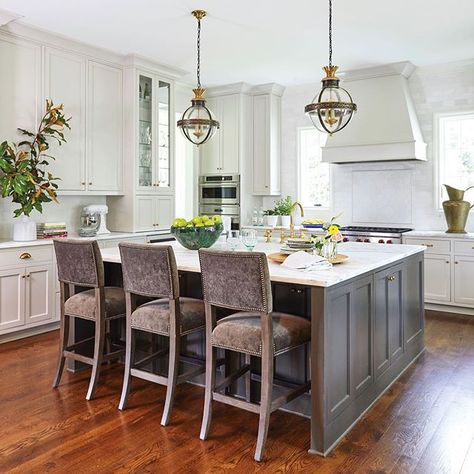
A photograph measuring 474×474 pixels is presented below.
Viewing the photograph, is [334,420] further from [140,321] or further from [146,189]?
[146,189]

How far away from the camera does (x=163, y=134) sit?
606cm

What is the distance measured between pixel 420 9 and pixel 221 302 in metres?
3.22

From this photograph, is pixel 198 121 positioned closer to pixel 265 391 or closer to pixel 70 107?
pixel 70 107

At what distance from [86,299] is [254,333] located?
1354 millimetres

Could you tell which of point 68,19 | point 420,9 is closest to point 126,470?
point 68,19

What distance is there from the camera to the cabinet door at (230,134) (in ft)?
22.8

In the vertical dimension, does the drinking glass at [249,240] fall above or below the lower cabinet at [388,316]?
above

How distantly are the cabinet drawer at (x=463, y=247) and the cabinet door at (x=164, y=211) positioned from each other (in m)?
3.31

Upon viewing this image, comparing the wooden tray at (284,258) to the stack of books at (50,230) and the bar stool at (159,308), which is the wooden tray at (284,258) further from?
the stack of books at (50,230)

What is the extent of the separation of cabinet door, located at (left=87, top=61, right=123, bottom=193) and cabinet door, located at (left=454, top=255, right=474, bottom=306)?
3862 millimetres

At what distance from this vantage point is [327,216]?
6.85m

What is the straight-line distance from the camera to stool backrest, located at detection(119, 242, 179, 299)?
285 cm

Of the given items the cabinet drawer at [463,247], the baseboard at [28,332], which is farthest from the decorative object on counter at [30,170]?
the cabinet drawer at [463,247]

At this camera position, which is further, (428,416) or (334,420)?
(428,416)
